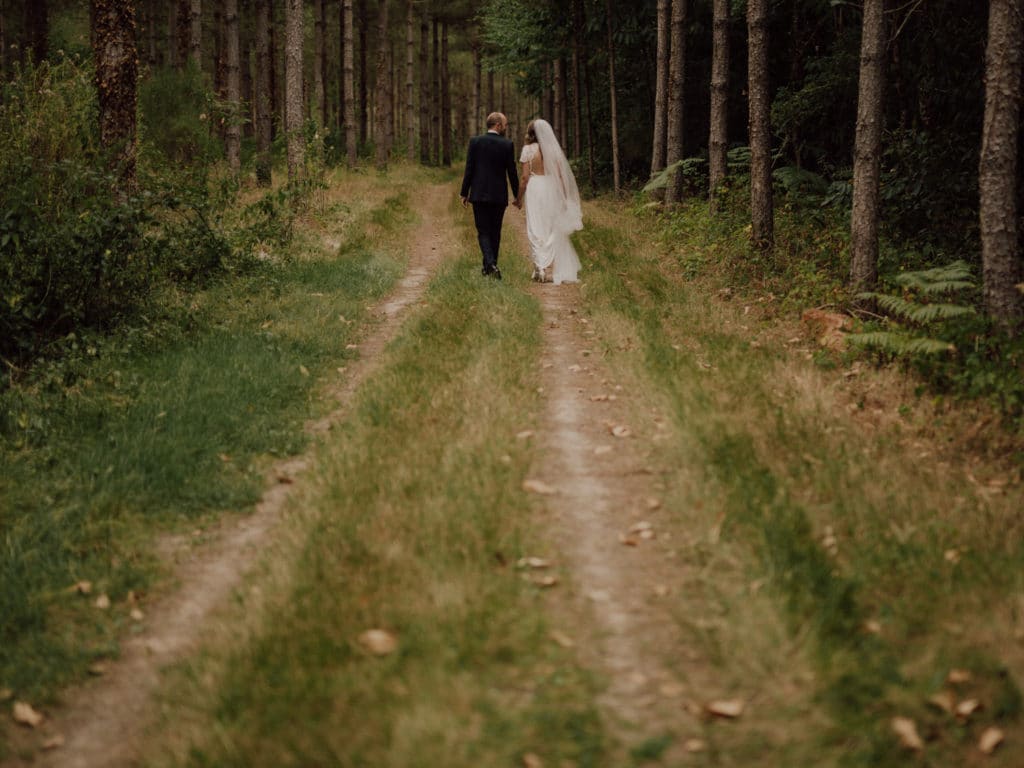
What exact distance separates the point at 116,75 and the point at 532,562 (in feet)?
28.7

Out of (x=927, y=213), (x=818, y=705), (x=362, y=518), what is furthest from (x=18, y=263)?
(x=927, y=213)

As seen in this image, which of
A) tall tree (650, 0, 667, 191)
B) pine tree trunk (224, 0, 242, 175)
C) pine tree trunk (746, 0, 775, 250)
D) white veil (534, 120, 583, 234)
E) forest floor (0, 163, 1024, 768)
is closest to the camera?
forest floor (0, 163, 1024, 768)

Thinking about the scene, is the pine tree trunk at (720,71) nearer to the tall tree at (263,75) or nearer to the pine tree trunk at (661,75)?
the pine tree trunk at (661,75)

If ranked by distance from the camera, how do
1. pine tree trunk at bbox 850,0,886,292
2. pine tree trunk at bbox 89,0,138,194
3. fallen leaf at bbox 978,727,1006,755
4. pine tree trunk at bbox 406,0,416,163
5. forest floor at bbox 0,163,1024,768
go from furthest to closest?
pine tree trunk at bbox 406,0,416,163 → pine tree trunk at bbox 89,0,138,194 → pine tree trunk at bbox 850,0,886,292 → forest floor at bbox 0,163,1024,768 → fallen leaf at bbox 978,727,1006,755

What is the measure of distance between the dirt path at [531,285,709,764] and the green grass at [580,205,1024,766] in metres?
0.18

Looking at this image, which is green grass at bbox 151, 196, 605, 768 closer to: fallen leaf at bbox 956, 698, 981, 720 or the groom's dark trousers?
fallen leaf at bbox 956, 698, 981, 720

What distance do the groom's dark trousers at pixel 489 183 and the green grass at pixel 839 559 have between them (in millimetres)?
5595

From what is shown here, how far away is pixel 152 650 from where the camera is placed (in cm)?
411

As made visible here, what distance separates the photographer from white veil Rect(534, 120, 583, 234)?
43.0 feet

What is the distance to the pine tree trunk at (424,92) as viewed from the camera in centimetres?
3902

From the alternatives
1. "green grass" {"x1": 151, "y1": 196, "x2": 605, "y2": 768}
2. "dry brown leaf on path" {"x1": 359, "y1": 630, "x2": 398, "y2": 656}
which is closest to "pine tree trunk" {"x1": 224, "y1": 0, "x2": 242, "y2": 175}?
"green grass" {"x1": 151, "y1": 196, "x2": 605, "y2": 768}

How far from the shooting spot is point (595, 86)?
30.5 metres

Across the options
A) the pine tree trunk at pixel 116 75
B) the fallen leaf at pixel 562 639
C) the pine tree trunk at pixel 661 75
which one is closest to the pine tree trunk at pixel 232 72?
the pine tree trunk at pixel 661 75

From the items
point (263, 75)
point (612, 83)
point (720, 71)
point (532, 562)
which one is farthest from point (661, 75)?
point (532, 562)
